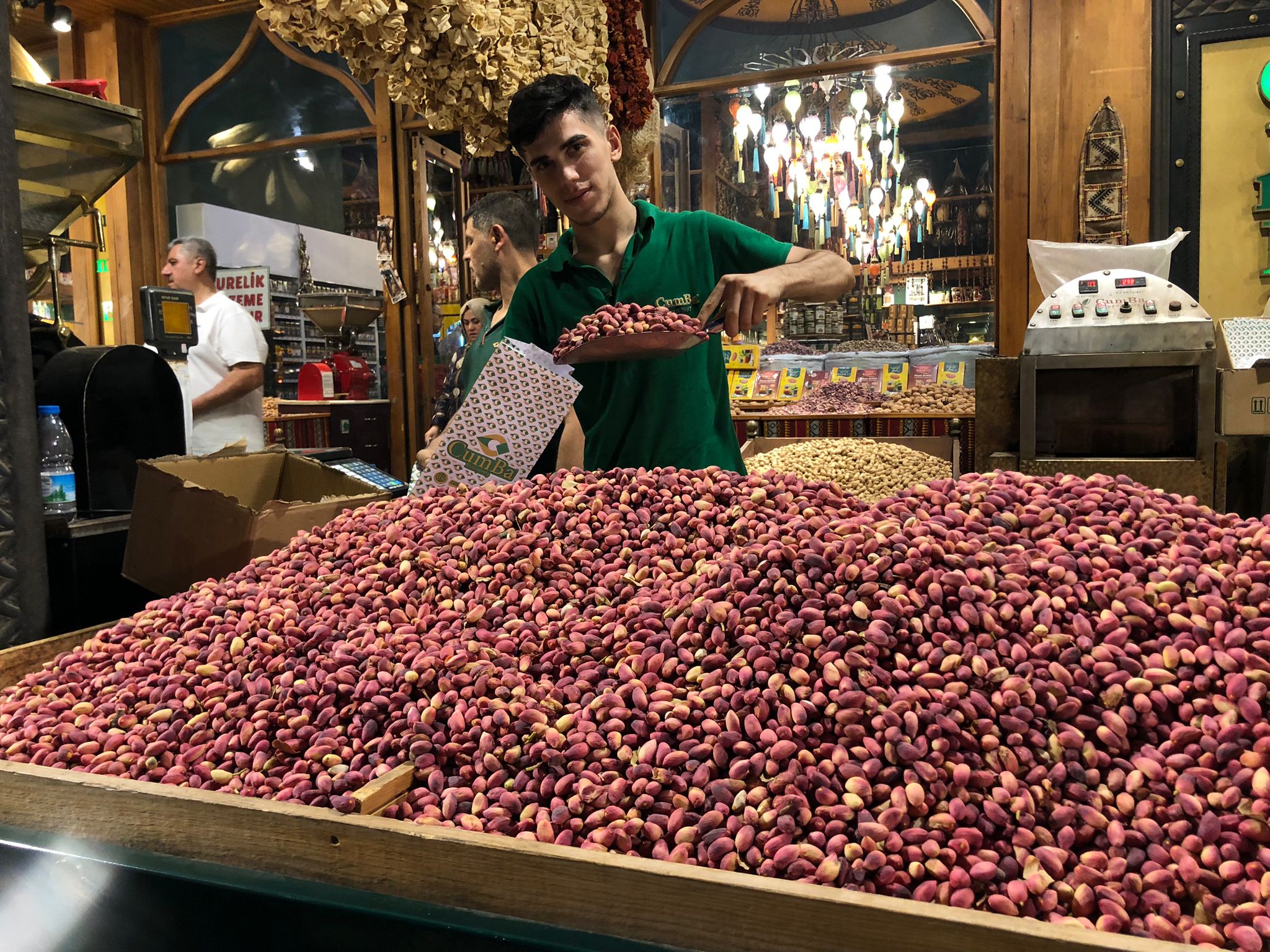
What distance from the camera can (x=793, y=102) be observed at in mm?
4871

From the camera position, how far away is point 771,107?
4930 millimetres

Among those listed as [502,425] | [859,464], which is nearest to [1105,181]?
[859,464]

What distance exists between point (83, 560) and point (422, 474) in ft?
2.11

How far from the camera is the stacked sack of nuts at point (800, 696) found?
0.63 meters

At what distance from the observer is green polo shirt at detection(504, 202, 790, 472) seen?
5.79ft

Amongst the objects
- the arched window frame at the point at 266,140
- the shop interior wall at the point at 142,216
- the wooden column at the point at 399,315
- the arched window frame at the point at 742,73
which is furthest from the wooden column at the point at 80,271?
the arched window frame at the point at 742,73

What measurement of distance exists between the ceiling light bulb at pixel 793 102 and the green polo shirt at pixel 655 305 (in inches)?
133

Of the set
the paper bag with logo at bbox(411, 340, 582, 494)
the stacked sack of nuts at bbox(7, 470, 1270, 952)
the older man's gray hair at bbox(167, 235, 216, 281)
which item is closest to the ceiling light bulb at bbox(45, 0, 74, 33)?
the older man's gray hair at bbox(167, 235, 216, 281)

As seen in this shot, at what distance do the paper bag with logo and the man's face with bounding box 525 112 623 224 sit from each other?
16.2 inches

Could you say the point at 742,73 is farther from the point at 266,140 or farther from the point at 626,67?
the point at 266,140

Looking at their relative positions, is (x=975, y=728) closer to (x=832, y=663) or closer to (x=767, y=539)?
(x=832, y=663)

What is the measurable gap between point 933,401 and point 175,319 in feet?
11.0

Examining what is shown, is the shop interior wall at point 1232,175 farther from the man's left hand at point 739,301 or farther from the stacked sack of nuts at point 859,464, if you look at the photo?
the man's left hand at point 739,301

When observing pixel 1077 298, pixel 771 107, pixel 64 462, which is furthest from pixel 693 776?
pixel 771 107
